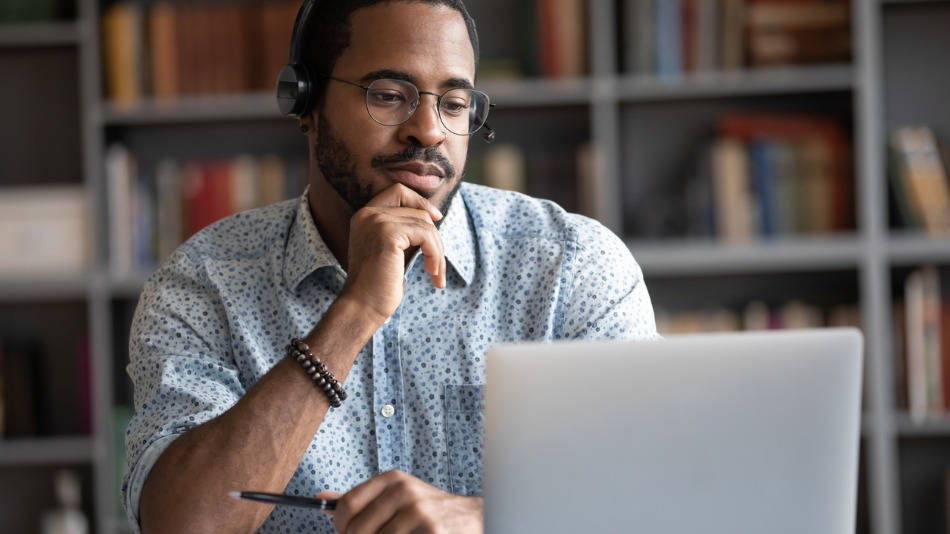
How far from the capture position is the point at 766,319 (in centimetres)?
298

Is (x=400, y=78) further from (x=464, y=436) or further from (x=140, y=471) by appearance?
(x=140, y=471)

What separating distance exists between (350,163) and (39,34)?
1.82 metres

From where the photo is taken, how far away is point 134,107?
→ 301cm

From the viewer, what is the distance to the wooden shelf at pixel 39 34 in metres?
3.01

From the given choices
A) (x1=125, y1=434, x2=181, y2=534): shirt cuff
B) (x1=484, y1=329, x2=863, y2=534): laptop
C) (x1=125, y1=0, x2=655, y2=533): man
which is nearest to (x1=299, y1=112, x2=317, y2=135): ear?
(x1=125, y1=0, x2=655, y2=533): man

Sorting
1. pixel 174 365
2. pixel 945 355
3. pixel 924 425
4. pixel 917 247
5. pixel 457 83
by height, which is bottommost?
pixel 924 425

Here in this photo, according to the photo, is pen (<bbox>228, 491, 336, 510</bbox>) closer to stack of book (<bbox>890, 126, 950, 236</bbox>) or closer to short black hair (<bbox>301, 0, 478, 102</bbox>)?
short black hair (<bbox>301, 0, 478, 102</bbox>)

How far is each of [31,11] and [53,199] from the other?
509 mm

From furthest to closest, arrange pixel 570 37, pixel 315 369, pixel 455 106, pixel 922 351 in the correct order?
1. pixel 570 37
2. pixel 922 351
3. pixel 455 106
4. pixel 315 369

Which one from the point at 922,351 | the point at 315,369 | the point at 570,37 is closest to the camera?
the point at 315,369

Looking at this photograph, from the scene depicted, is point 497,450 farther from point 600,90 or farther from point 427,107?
point 600,90

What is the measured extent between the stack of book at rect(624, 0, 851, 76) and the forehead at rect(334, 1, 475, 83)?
4.84 feet

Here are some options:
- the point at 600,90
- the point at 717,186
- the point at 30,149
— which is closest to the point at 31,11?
the point at 30,149

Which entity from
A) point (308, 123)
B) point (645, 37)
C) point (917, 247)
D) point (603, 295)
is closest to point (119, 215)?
point (645, 37)
